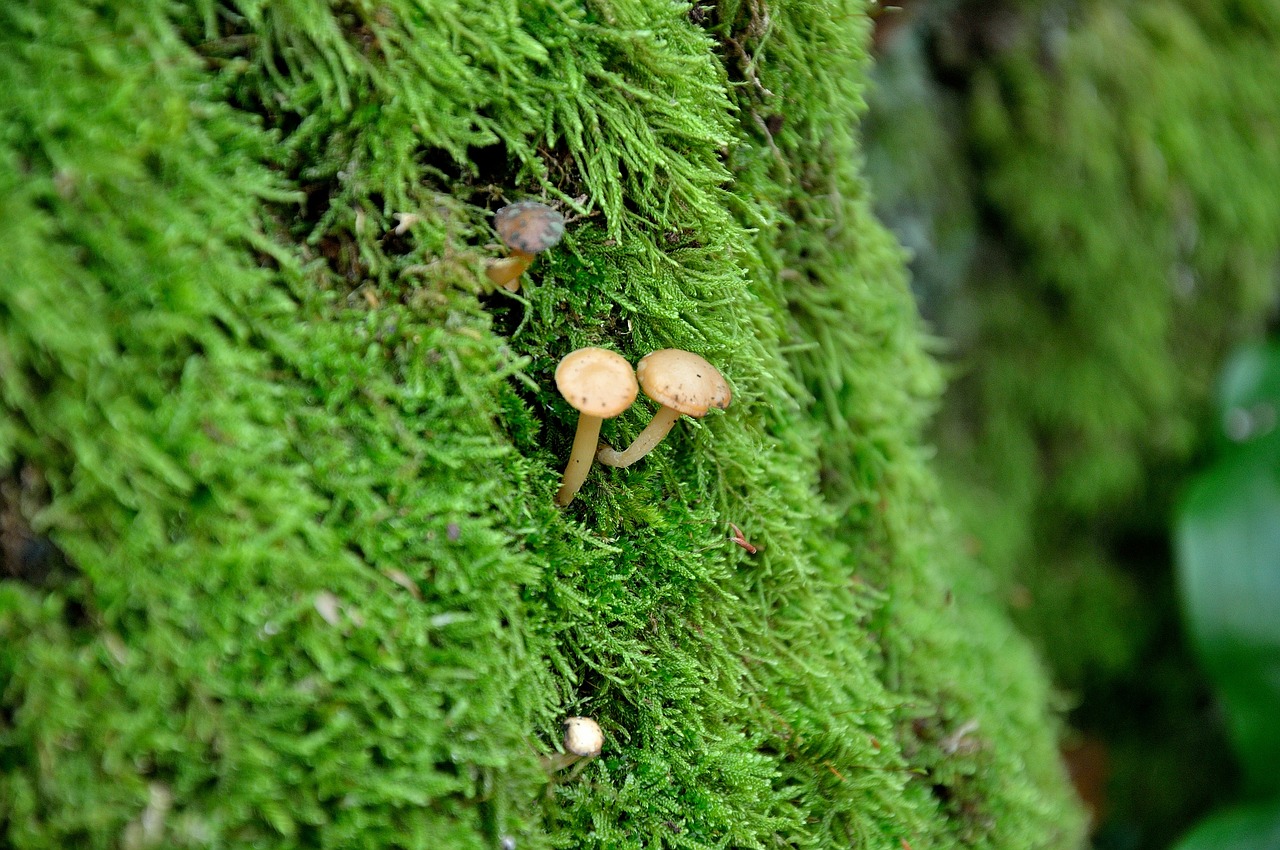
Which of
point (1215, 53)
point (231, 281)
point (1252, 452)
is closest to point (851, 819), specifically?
point (231, 281)

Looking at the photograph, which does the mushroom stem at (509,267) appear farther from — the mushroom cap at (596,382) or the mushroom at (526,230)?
the mushroom cap at (596,382)

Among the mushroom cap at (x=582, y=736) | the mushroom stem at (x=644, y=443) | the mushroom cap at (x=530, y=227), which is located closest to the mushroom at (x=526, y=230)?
the mushroom cap at (x=530, y=227)

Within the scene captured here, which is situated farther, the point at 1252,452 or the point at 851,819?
the point at 1252,452

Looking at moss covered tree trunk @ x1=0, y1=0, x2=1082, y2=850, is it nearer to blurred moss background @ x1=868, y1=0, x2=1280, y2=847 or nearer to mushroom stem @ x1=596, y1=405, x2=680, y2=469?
mushroom stem @ x1=596, y1=405, x2=680, y2=469

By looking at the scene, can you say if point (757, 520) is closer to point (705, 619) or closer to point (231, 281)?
point (705, 619)

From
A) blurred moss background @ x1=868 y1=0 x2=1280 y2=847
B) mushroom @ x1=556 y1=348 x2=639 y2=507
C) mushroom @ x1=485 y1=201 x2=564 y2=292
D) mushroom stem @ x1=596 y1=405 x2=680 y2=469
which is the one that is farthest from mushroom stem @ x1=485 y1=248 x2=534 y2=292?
blurred moss background @ x1=868 y1=0 x2=1280 y2=847

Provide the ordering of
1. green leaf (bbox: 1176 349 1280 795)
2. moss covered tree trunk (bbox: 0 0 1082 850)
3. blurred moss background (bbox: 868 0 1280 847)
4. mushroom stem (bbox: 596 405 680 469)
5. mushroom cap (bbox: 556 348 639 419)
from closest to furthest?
moss covered tree trunk (bbox: 0 0 1082 850)
mushroom cap (bbox: 556 348 639 419)
mushroom stem (bbox: 596 405 680 469)
green leaf (bbox: 1176 349 1280 795)
blurred moss background (bbox: 868 0 1280 847)

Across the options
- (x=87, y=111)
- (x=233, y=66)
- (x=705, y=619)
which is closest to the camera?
(x=87, y=111)
